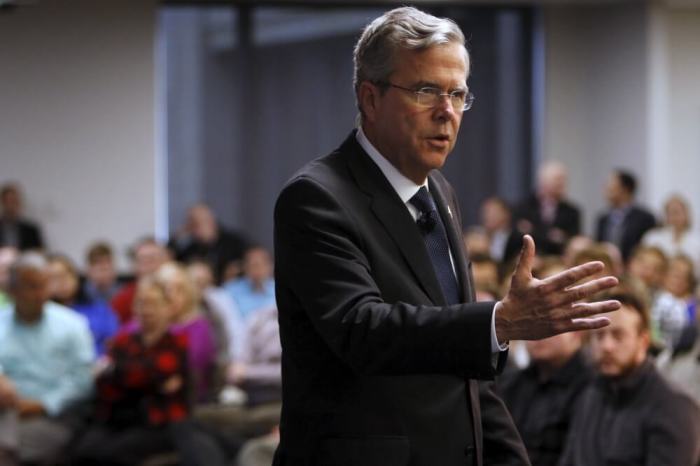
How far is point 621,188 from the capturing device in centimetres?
970

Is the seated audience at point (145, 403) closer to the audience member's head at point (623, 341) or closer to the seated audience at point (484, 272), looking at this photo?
the seated audience at point (484, 272)

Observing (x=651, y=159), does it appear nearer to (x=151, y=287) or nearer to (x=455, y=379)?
(x=151, y=287)

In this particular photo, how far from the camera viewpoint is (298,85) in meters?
10.7

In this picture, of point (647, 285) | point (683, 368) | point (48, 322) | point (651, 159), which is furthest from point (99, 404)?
point (651, 159)

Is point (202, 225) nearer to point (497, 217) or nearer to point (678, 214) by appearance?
point (497, 217)

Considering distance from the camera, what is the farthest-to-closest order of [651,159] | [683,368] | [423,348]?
1. [651,159]
2. [683,368]
3. [423,348]

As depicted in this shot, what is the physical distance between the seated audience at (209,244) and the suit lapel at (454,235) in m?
7.21

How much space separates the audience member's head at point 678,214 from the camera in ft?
29.4

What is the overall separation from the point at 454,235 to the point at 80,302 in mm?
5218

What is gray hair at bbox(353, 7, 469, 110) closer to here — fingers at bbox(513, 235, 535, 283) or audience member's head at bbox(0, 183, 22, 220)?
fingers at bbox(513, 235, 535, 283)

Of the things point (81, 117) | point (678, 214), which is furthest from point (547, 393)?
point (81, 117)

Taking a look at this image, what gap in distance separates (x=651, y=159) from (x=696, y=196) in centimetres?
63

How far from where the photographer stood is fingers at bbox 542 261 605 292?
1.67 metres

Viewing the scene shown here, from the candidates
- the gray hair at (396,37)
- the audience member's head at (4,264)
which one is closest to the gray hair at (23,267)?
the audience member's head at (4,264)
